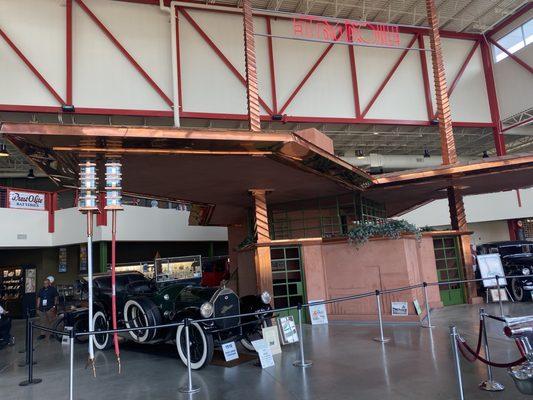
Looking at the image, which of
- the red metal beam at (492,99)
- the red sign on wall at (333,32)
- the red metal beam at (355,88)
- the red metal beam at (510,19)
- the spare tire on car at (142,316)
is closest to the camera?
the spare tire on car at (142,316)

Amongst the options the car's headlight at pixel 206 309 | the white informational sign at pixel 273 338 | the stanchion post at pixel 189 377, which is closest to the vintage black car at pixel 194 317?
the car's headlight at pixel 206 309

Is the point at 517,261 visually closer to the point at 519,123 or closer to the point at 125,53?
the point at 519,123

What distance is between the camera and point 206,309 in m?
7.10

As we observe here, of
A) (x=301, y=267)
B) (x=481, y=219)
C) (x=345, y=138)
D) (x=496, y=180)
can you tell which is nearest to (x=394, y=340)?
(x=301, y=267)

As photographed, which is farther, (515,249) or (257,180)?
(515,249)

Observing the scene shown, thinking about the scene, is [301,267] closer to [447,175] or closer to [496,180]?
[447,175]

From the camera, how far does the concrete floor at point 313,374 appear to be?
538 cm

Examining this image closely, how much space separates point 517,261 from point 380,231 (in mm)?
5441

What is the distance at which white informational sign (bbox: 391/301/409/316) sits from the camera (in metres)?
10.1

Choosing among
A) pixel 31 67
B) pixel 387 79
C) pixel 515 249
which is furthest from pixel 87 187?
pixel 387 79

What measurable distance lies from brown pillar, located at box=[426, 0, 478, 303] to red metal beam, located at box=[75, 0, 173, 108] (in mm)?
8915

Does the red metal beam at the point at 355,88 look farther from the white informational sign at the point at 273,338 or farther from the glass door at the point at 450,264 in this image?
the white informational sign at the point at 273,338

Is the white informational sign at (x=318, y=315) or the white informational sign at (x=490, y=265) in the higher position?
the white informational sign at (x=490, y=265)

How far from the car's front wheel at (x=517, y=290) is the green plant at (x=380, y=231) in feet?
12.2
